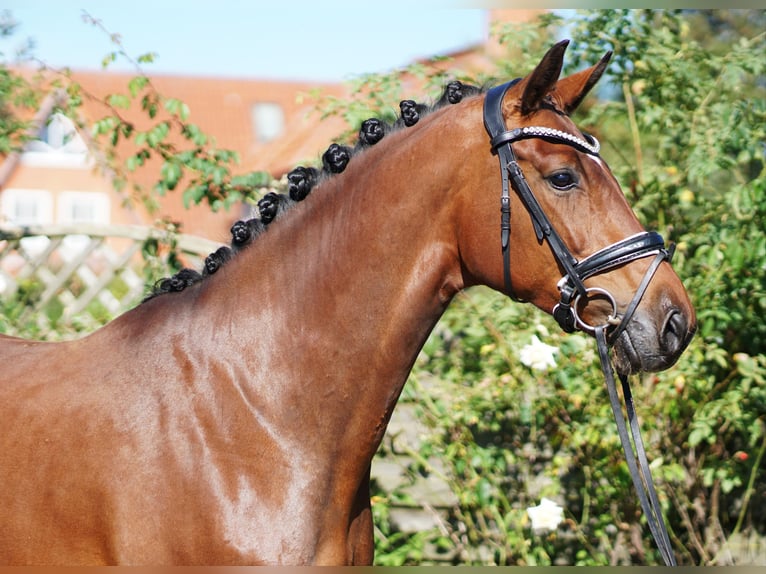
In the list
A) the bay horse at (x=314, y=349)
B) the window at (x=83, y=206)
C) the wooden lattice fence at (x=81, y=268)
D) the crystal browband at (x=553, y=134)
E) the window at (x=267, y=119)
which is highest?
the crystal browband at (x=553, y=134)

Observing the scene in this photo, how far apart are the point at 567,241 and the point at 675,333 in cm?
37

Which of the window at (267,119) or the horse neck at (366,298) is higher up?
the horse neck at (366,298)

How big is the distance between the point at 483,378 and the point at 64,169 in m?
29.3

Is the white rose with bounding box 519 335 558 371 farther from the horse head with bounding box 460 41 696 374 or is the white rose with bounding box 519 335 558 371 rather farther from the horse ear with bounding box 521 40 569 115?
the horse ear with bounding box 521 40 569 115

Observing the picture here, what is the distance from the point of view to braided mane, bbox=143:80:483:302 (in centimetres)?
263

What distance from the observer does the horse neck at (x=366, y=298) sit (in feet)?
8.04

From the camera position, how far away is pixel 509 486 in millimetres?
4609

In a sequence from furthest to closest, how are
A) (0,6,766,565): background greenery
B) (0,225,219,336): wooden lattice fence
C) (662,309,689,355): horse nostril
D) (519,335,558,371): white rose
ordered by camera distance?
(0,225,219,336): wooden lattice fence < (0,6,766,565): background greenery < (519,335,558,371): white rose < (662,309,689,355): horse nostril

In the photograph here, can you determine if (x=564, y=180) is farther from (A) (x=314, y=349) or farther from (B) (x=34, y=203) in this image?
(B) (x=34, y=203)

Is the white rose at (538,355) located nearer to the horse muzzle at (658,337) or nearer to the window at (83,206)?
the horse muzzle at (658,337)

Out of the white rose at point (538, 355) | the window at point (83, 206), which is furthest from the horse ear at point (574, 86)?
the window at point (83, 206)

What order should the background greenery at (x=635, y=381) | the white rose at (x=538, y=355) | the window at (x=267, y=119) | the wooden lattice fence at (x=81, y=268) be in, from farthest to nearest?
the window at (x=267, y=119) < the wooden lattice fence at (x=81, y=268) < the background greenery at (x=635, y=381) < the white rose at (x=538, y=355)

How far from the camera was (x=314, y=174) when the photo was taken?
267cm

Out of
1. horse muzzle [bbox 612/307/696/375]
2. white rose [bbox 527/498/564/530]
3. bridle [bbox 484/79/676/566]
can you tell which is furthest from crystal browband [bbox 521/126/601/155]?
white rose [bbox 527/498/564/530]
